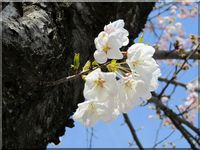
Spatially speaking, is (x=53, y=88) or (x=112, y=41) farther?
(x=53, y=88)

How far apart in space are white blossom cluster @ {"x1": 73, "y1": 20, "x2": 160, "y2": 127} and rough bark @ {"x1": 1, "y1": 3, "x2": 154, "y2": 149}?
0.77 ft

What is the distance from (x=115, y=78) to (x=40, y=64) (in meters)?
0.33

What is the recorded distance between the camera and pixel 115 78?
886mm

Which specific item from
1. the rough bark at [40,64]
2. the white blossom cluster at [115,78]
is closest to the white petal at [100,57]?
the white blossom cluster at [115,78]

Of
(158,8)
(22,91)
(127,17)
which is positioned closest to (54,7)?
(22,91)

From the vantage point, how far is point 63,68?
128 centimetres

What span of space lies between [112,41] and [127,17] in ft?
3.60

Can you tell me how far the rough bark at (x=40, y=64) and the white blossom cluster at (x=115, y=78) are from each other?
0.77ft

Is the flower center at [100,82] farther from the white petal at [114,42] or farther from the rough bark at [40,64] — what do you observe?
the rough bark at [40,64]

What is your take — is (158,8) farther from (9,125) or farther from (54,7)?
(9,125)

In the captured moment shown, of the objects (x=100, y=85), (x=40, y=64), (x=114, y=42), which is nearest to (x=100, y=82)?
(x=100, y=85)

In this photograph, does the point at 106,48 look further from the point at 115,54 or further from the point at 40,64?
the point at 40,64

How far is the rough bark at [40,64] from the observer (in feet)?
3.37

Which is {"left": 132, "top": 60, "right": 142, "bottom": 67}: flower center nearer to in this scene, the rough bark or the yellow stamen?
the yellow stamen
